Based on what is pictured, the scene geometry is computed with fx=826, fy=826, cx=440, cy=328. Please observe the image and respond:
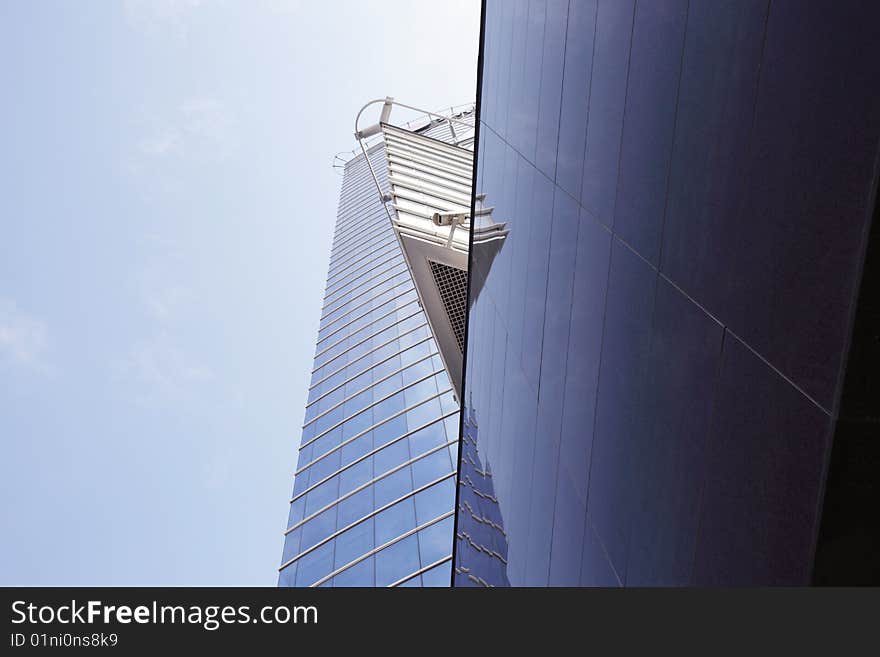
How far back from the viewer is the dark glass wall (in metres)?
2.94

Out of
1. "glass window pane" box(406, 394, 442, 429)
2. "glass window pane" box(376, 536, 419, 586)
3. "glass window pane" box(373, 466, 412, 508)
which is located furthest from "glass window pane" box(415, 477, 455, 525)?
"glass window pane" box(406, 394, 442, 429)

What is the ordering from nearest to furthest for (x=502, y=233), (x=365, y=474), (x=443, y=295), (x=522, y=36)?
(x=522, y=36)
(x=502, y=233)
(x=365, y=474)
(x=443, y=295)

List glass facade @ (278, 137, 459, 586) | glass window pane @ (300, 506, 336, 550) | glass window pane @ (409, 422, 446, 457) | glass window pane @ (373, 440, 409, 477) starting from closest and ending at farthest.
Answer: glass facade @ (278, 137, 459, 586)
glass window pane @ (409, 422, 446, 457)
glass window pane @ (373, 440, 409, 477)
glass window pane @ (300, 506, 336, 550)

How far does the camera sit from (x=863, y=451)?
283 cm

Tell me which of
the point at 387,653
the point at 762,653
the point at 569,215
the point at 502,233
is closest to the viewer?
the point at 387,653

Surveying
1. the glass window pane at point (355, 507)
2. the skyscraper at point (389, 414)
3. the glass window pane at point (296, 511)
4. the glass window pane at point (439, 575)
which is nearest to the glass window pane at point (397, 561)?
the skyscraper at point (389, 414)

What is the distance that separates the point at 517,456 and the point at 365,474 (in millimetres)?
10440

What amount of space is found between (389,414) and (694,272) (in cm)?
1822

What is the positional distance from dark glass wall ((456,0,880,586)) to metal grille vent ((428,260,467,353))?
16.2 m

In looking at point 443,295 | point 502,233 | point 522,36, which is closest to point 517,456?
point 502,233

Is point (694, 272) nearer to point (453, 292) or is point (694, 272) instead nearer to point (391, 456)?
point (391, 456)

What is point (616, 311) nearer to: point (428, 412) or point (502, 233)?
point (502, 233)

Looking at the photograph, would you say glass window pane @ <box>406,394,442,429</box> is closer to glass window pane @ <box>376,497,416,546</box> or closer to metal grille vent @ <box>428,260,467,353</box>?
glass window pane @ <box>376,497,416,546</box>


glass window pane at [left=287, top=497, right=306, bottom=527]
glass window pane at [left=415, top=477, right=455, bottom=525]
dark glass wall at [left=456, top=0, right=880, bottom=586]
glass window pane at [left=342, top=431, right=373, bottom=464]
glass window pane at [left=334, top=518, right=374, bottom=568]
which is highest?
dark glass wall at [left=456, top=0, right=880, bottom=586]
